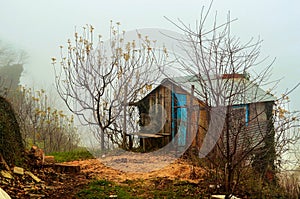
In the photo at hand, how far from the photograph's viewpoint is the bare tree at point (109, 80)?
6.45 meters

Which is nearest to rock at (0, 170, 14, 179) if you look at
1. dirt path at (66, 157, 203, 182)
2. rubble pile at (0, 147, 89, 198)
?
rubble pile at (0, 147, 89, 198)

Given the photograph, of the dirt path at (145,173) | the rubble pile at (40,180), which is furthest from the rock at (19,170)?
the dirt path at (145,173)

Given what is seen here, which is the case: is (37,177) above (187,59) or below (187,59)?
below

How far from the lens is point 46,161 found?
4.66 meters

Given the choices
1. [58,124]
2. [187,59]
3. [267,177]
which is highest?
[187,59]

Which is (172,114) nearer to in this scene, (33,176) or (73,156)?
(73,156)

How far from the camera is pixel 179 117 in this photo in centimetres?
603

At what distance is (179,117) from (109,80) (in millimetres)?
1580

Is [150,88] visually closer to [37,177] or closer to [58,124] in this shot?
[58,124]

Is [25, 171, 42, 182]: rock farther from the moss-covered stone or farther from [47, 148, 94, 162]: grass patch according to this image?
[47, 148, 94, 162]: grass patch

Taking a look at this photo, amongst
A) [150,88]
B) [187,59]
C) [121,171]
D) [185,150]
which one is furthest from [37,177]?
[150,88]

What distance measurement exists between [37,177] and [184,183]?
1677 mm

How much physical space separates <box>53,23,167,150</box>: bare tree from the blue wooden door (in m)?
0.72

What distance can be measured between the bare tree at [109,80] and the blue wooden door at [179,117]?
720mm
